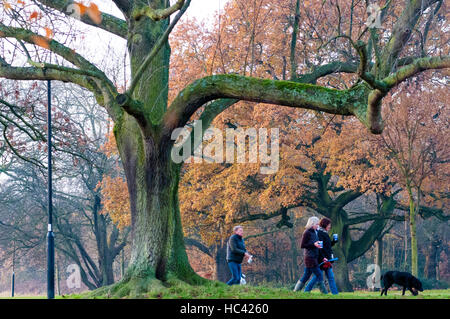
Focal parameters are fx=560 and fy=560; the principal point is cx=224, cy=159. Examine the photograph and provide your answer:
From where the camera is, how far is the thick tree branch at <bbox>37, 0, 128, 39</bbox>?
11.9 m

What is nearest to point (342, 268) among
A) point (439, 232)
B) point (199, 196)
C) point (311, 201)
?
point (311, 201)

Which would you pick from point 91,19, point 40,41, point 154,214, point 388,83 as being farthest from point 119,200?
point 388,83

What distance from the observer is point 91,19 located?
41.2 ft

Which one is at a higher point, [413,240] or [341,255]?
[413,240]

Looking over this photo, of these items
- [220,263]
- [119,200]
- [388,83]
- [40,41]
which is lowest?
[220,263]

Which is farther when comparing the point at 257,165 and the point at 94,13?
the point at 257,165

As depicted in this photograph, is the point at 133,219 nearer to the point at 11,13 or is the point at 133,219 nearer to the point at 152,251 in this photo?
the point at 152,251

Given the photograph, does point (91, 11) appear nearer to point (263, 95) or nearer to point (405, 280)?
point (263, 95)

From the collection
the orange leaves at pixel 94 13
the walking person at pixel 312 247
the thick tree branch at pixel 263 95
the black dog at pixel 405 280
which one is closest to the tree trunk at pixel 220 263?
the black dog at pixel 405 280

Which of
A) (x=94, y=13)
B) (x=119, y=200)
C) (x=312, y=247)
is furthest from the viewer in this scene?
(x=119, y=200)

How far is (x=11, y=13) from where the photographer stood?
11.5 m

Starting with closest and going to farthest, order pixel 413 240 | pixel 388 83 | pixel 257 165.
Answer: pixel 388 83, pixel 413 240, pixel 257 165

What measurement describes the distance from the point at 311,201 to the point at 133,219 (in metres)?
15.5

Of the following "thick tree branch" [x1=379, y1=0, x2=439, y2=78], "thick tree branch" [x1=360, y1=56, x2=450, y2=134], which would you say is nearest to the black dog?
"thick tree branch" [x1=360, y1=56, x2=450, y2=134]
